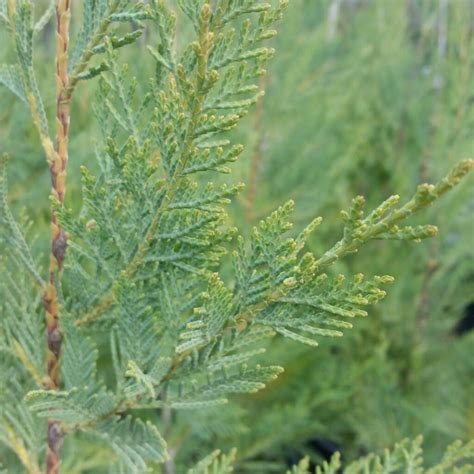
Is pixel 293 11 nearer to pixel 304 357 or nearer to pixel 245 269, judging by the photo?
pixel 304 357

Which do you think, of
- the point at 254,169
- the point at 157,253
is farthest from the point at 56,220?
the point at 254,169

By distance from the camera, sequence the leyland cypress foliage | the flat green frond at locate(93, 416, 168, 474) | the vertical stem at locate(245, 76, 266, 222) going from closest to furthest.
Result: the leyland cypress foliage < the flat green frond at locate(93, 416, 168, 474) < the vertical stem at locate(245, 76, 266, 222)

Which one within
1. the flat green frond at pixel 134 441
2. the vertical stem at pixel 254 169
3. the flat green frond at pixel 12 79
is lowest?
the flat green frond at pixel 134 441

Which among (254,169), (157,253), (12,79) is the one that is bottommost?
(157,253)

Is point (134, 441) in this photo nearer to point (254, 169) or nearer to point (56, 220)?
point (56, 220)

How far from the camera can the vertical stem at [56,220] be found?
2.45 feet

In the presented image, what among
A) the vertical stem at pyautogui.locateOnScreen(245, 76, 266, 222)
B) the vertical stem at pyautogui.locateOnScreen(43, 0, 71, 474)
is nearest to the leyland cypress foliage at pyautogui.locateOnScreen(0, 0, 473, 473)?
the vertical stem at pyautogui.locateOnScreen(43, 0, 71, 474)

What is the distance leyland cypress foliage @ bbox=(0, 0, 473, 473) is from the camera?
625 mm

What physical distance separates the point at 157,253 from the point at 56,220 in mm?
150

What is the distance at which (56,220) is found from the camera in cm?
78

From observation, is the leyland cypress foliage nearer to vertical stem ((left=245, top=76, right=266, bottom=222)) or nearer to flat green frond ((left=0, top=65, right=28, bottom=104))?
flat green frond ((left=0, top=65, right=28, bottom=104))

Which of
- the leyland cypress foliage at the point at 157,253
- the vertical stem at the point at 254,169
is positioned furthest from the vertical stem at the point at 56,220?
the vertical stem at the point at 254,169

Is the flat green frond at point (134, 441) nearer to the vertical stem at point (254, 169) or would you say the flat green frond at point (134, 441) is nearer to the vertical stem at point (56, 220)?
the vertical stem at point (56, 220)

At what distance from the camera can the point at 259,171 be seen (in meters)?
2.08
